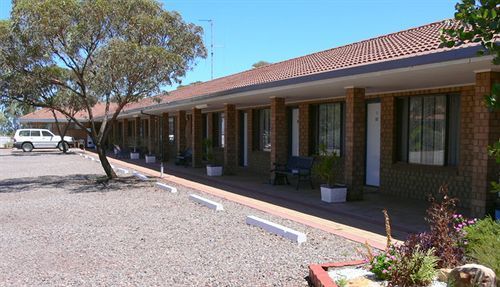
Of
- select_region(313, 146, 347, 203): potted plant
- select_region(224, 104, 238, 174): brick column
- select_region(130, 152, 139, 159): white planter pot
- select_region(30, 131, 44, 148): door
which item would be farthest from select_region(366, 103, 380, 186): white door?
select_region(30, 131, 44, 148): door

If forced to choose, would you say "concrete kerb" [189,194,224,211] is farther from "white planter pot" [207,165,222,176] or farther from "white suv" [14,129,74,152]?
"white suv" [14,129,74,152]

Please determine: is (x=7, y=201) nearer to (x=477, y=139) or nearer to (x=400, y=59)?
(x=400, y=59)

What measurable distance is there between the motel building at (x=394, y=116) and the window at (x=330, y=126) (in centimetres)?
3

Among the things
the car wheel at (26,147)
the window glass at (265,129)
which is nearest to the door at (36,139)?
the car wheel at (26,147)

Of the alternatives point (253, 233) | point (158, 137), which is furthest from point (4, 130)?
point (253, 233)

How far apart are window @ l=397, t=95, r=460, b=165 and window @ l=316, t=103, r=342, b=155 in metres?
2.46

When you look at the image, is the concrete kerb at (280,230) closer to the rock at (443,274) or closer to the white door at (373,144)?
the rock at (443,274)

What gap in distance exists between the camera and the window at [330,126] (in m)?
14.2

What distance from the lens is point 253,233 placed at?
7.46 meters

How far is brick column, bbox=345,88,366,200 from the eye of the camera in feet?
34.8

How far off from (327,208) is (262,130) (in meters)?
9.10

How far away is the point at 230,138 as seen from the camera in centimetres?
1791

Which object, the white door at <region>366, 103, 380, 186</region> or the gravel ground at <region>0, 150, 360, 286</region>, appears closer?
the gravel ground at <region>0, 150, 360, 286</region>

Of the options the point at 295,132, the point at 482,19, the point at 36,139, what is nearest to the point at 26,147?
the point at 36,139
